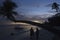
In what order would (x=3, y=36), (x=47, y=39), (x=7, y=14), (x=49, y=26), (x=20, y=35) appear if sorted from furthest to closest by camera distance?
(x=3, y=36) → (x=20, y=35) → (x=47, y=39) → (x=49, y=26) → (x=7, y=14)

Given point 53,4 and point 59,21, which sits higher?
point 53,4

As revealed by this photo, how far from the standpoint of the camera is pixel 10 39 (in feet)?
18.9

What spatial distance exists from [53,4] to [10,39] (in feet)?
12.2

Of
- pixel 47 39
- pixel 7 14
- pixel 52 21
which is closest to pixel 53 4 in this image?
pixel 52 21

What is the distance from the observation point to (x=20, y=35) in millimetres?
5703

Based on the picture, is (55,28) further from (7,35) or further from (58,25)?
(7,35)

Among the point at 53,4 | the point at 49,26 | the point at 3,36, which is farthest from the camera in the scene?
the point at 3,36

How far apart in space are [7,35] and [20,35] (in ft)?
2.12

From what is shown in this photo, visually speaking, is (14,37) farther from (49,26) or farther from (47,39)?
(49,26)

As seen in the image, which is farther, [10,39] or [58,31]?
[10,39]

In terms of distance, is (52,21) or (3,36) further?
(3,36)

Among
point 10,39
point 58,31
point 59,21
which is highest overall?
point 59,21

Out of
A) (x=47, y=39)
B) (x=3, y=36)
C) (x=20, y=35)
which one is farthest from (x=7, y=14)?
(x=3, y=36)

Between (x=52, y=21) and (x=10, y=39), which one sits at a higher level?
(x=52, y=21)
